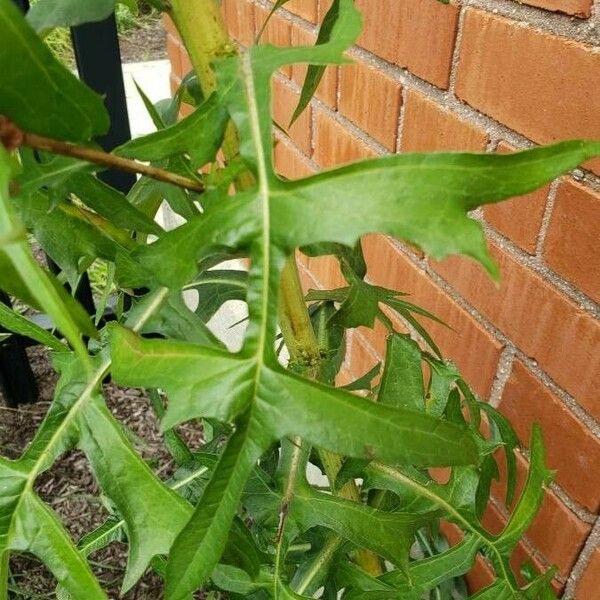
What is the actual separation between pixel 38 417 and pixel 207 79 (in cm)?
128

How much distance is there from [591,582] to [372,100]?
674 millimetres

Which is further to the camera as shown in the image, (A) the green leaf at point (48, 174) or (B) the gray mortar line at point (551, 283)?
(B) the gray mortar line at point (551, 283)

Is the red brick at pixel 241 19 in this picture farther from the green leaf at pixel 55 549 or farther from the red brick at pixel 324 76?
the green leaf at pixel 55 549

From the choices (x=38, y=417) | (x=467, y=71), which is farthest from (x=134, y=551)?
(x=38, y=417)

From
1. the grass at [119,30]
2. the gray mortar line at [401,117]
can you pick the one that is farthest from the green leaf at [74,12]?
the grass at [119,30]

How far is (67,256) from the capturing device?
0.60 metres

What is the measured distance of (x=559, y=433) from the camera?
2.57 feet

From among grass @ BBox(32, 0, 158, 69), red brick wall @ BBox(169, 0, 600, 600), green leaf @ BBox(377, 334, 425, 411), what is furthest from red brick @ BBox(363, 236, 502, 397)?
grass @ BBox(32, 0, 158, 69)

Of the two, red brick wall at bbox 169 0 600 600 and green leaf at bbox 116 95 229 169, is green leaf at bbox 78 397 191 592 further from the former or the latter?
red brick wall at bbox 169 0 600 600

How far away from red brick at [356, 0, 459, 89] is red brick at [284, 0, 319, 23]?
13 cm

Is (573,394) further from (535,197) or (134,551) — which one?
(134,551)

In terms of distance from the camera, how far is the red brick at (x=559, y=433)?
2.46 feet

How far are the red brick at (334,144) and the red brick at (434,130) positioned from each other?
116 mm

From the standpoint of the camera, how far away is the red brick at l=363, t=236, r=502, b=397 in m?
0.89
